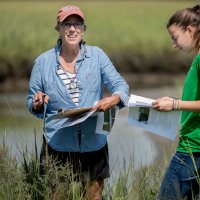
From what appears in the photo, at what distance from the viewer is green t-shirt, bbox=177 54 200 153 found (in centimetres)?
456

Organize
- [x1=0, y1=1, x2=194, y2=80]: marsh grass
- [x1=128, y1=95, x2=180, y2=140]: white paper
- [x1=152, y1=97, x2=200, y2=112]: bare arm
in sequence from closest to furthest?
[x1=152, y1=97, x2=200, y2=112]: bare arm → [x1=128, y1=95, x2=180, y2=140]: white paper → [x1=0, y1=1, x2=194, y2=80]: marsh grass

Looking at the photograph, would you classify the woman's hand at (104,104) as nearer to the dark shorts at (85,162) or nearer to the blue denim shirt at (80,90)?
the blue denim shirt at (80,90)

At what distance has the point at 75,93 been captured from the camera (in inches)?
208

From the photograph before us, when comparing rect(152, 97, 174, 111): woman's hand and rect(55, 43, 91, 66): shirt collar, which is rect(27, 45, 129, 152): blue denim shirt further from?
rect(152, 97, 174, 111): woman's hand

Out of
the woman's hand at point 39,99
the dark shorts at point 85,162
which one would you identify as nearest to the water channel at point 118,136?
the dark shorts at point 85,162

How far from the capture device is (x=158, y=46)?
21078 millimetres

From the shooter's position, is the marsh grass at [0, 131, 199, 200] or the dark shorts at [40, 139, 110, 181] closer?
the marsh grass at [0, 131, 199, 200]

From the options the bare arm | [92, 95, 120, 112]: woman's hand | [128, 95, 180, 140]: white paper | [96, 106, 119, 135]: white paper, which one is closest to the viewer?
the bare arm

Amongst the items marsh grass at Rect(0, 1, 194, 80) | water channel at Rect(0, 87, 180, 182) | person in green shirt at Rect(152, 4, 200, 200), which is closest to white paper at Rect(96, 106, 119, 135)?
person in green shirt at Rect(152, 4, 200, 200)

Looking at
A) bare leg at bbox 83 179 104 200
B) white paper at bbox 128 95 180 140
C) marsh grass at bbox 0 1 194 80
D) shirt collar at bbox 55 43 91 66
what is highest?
shirt collar at bbox 55 43 91 66

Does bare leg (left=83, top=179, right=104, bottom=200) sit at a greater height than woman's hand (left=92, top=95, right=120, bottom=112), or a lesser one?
lesser

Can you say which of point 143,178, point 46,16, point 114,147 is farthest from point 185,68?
point 143,178

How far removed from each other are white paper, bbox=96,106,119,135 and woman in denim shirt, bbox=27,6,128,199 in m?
0.12

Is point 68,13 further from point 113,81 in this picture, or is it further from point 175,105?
point 175,105
